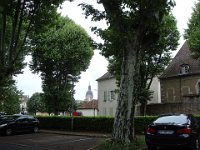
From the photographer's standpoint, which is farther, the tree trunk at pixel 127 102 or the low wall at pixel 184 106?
the low wall at pixel 184 106

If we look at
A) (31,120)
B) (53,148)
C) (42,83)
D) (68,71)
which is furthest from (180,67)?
(53,148)

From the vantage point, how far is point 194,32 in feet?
105

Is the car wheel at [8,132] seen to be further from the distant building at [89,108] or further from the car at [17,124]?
the distant building at [89,108]

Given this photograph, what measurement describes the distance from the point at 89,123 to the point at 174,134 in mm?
15630

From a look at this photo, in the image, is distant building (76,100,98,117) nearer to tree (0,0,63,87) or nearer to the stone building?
the stone building

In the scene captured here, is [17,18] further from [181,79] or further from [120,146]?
[181,79]

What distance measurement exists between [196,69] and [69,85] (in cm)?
1670

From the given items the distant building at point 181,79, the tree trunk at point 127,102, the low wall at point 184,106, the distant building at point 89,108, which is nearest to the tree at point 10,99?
the low wall at point 184,106

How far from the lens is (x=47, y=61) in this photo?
143ft

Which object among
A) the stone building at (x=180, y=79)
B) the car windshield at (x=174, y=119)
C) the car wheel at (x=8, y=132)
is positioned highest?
the stone building at (x=180, y=79)

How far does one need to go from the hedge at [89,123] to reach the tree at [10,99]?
914 centimetres

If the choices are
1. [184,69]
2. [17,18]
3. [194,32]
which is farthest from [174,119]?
[184,69]

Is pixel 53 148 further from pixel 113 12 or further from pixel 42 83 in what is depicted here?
pixel 42 83

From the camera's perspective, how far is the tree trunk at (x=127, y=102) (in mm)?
14924
